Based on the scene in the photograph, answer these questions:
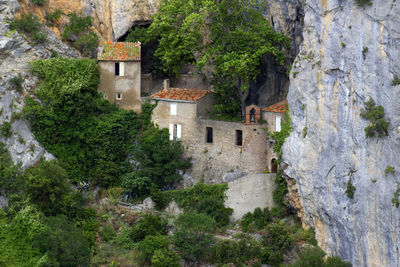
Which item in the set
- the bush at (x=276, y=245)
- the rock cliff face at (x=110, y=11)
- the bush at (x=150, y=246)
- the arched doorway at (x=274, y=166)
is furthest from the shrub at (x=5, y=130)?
the bush at (x=276, y=245)

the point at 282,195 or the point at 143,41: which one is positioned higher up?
the point at 143,41

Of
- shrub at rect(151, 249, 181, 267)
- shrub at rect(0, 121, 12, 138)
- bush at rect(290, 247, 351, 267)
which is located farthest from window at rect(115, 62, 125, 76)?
bush at rect(290, 247, 351, 267)

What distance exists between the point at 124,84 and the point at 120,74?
2.25 ft

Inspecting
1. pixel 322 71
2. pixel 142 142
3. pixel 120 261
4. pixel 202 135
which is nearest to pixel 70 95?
pixel 142 142

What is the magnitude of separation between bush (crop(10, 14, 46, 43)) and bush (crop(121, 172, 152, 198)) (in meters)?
11.2

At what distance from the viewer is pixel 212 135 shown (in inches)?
1753

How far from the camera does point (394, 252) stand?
33344 millimetres

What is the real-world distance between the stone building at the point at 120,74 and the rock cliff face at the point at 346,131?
1157cm

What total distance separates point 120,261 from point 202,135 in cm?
992

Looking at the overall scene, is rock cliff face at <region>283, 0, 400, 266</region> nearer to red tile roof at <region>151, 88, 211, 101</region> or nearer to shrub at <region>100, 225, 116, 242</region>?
red tile roof at <region>151, 88, 211, 101</region>

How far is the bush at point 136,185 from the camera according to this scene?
143 ft

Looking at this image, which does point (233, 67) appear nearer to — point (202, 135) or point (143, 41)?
point (202, 135)

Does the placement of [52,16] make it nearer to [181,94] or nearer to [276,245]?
[181,94]

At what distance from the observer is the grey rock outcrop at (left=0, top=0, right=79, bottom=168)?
1743 inches
